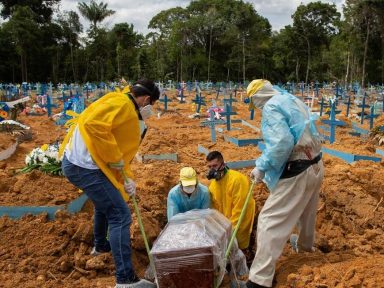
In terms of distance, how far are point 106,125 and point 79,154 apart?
0.36 meters

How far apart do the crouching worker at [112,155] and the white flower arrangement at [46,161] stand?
284 cm

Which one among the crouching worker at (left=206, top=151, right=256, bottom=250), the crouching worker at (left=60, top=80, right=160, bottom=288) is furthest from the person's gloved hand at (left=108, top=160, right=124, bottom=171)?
the crouching worker at (left=206, top=151, right=256, bottom=250)

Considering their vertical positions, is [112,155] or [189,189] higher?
[112,155]

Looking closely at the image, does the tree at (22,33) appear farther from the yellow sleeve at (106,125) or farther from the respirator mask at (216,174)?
the yellow sleeve at (106,125)

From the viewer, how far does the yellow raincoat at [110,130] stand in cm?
330

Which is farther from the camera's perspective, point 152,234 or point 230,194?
point 230,194

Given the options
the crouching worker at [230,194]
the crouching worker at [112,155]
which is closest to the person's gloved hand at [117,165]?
the crouching worker at [112,155]

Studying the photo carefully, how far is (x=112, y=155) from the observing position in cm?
335

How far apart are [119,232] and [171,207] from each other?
3.72ft

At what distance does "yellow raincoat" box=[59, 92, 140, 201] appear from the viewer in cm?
330

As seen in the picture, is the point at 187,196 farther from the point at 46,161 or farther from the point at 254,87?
the point at 46,161

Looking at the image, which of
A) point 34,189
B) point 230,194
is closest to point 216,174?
point 230,194

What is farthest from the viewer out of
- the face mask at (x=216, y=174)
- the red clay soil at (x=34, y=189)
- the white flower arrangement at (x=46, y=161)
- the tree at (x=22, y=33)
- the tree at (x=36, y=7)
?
the tree at (x=36, y=7)

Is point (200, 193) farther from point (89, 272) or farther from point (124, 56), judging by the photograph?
point (124, 56)
